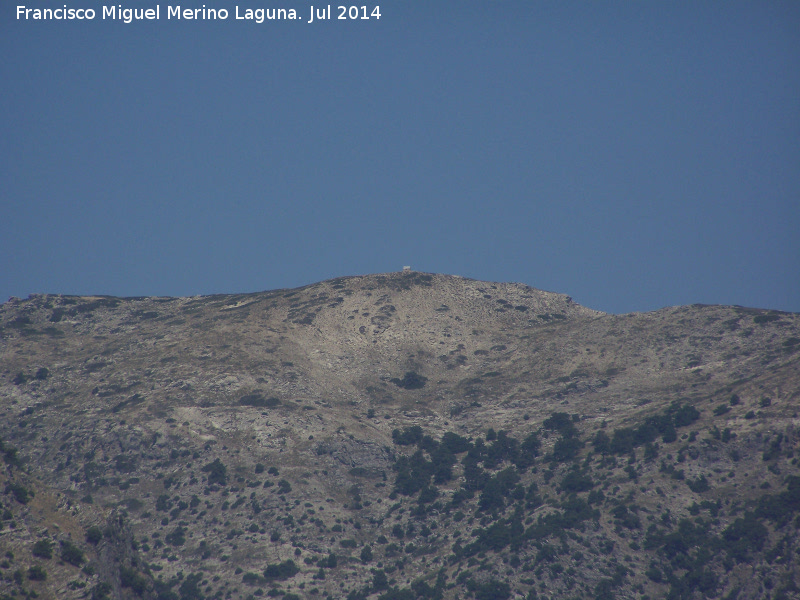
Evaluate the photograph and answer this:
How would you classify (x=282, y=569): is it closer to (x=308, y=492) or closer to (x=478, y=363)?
(x=308, y=492)

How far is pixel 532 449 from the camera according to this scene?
106938 mm

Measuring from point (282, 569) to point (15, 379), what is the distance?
58096 millimetres

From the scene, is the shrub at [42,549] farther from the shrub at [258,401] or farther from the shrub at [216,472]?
the shrub at [258,401]

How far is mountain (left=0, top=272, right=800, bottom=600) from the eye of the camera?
263 feet

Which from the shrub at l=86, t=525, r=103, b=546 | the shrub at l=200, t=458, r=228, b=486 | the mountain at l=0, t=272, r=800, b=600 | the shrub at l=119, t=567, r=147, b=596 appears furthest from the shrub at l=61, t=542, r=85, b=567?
the shrub at l=200, t=458, r=228, b=486

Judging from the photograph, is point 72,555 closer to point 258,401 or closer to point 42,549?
point 42,549

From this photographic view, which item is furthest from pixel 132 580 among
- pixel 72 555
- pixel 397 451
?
pixel 397 451

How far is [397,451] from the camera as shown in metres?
111

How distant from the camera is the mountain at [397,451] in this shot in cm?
8031

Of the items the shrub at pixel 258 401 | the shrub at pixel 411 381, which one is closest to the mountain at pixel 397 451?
the shrub at pixel 258 401

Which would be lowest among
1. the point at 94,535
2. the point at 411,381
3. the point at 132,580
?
the point at 132,580

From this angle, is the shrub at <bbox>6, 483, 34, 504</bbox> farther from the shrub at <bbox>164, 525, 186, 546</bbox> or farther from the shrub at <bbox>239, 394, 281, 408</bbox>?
the shrub at <bbox>239, 394, 281, 408</bbox>

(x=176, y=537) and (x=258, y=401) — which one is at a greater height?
(x=258, y=401)

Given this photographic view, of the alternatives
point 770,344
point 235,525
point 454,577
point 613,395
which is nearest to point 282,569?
point 235,525
